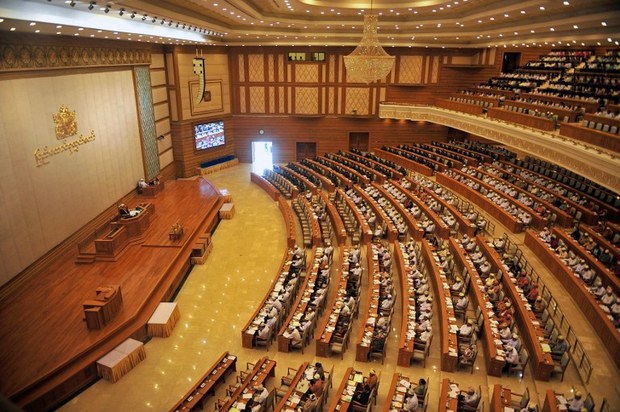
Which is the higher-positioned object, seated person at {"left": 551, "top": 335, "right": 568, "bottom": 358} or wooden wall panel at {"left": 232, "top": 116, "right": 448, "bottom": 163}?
wooden wall panel at {"left": 232, "top": 116, "right": 448, "bottom": 163}

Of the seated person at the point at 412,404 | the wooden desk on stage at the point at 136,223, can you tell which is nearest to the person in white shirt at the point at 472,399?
the seated person at the point at 412,404

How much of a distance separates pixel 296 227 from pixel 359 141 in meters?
10.00

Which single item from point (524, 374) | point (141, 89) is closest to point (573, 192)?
point (524, 374)

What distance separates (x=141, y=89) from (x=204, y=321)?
10.1 meters

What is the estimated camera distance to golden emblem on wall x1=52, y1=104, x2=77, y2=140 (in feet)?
36.7

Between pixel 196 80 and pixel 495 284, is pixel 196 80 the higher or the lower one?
the higher one

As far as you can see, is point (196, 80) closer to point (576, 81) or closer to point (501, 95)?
point (501, 95)

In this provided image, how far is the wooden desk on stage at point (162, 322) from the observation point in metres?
9.13

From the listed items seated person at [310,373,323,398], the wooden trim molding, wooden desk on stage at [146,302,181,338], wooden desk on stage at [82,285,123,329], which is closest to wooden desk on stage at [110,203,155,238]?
wooden desk on stage at [82,285,123,329]

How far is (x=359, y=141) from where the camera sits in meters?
23.3

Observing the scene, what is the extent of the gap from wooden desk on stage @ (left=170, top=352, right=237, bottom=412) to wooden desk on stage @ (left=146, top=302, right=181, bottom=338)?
1.63 metres

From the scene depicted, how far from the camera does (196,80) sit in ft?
64.5

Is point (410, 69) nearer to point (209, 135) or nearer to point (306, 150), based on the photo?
point (306, 150)

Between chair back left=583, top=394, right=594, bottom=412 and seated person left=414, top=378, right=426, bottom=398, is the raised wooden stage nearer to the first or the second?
seated person left=414, top=378, right=426, bottom=398
